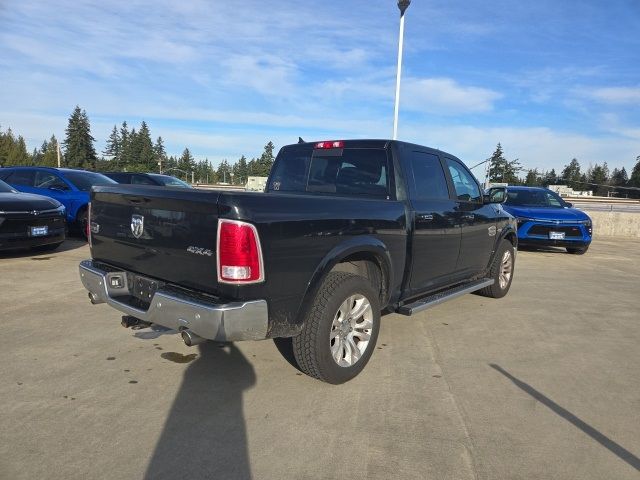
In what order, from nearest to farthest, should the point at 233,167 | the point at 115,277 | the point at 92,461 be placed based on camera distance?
the point at 92,461 < the point at 115,277 < the point at 233,167

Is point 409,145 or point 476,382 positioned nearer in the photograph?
point 476,382

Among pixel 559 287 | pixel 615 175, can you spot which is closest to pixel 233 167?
pixel 615 175

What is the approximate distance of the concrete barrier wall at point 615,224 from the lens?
17344 millimetres

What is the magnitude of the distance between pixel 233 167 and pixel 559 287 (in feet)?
514

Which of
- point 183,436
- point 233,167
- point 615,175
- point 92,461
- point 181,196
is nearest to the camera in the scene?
point 92,461

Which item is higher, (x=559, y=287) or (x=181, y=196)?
(x=181, y=196)

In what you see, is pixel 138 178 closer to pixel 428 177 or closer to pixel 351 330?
pixel 428 177

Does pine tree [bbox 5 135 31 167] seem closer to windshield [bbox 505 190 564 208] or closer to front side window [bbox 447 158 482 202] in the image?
windshield [bbox 505 190 564 208]

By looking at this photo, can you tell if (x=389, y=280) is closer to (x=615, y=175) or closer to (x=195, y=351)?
(x=195, y=351)

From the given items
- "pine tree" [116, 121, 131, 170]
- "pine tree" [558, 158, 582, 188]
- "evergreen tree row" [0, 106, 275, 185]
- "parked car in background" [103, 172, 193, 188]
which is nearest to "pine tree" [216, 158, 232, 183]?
"evergreen tree row" [0, 106, 275, 185]

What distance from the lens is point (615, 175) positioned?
119188 millimetres

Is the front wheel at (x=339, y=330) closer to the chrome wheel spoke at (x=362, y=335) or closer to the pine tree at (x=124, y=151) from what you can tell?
the chrome wheel spoke at (x=362, y=335)

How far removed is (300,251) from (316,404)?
3.55 feet

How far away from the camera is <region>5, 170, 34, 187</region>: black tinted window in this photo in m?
10.3
